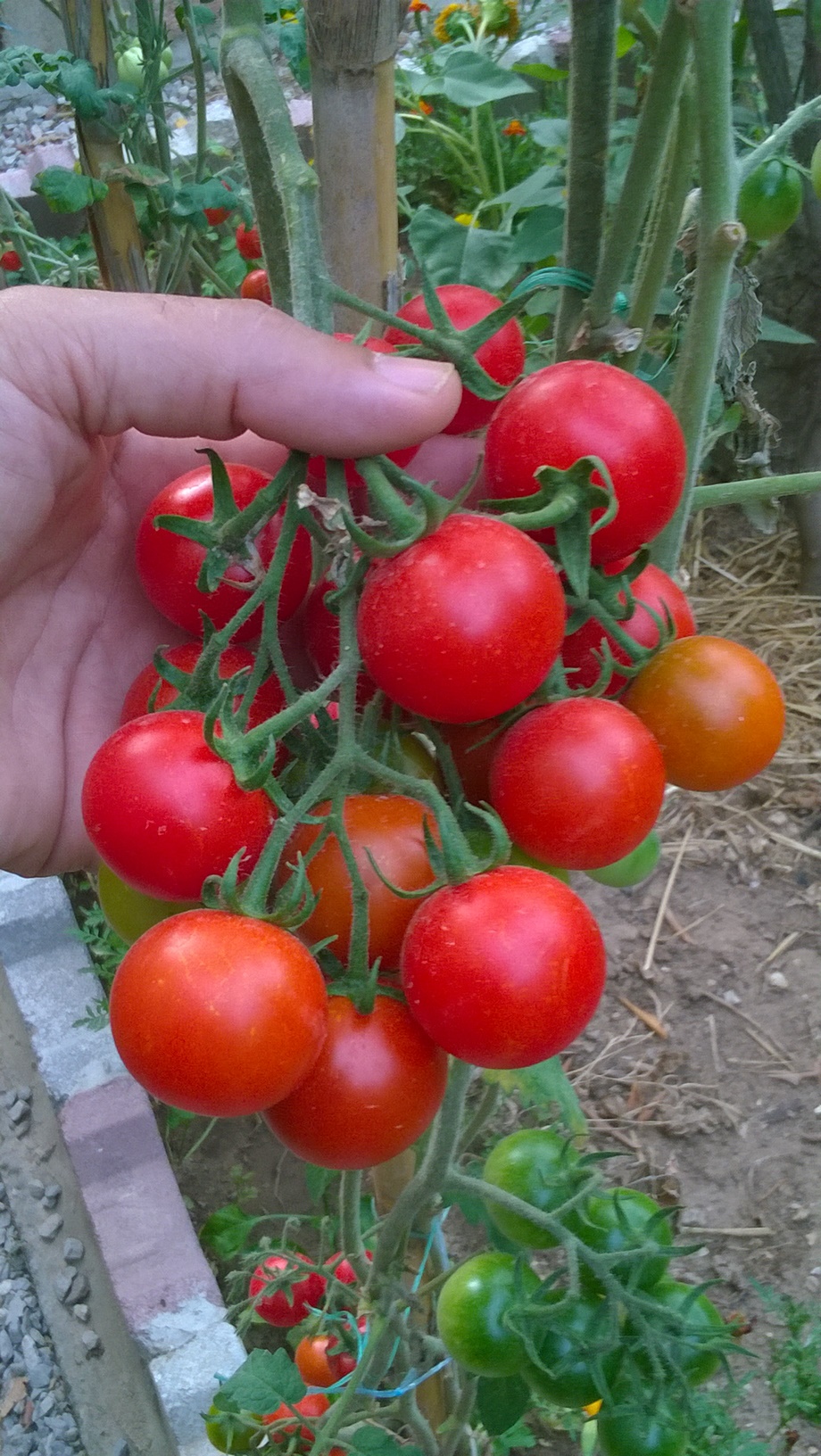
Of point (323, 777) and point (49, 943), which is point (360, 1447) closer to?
point (323, 777)

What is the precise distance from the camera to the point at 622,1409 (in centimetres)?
78

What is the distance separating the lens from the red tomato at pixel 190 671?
66cm

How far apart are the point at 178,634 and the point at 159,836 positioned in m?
0.49

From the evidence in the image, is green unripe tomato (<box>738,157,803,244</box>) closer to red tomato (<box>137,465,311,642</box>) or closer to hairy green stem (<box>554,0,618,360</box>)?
hairy green stem (<box>554,0,618,360</box>)

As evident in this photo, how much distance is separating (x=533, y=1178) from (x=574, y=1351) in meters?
0.13

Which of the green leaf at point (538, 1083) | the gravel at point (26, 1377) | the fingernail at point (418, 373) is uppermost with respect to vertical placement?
the fingernail at point (418, 373)

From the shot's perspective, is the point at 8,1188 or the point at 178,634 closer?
the point at 178,634

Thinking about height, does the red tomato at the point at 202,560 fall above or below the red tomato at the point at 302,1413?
above

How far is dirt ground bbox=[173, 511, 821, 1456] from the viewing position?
1615 mm

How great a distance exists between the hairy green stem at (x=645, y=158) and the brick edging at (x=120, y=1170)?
1237mm

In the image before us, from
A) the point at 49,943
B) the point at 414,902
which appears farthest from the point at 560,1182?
the point at 49,943

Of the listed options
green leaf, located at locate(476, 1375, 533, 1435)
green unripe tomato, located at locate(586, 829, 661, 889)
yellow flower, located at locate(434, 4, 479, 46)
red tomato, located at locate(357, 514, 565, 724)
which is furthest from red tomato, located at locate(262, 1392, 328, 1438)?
yellow flower, located at locate(434, 4, 479, 46)

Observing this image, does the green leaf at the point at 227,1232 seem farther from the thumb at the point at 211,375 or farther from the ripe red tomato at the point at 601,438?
the ripe red tomato at the point at 601,438

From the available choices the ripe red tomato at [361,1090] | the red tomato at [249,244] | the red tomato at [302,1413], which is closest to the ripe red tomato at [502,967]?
the ripe red tomato at [361,1090]
